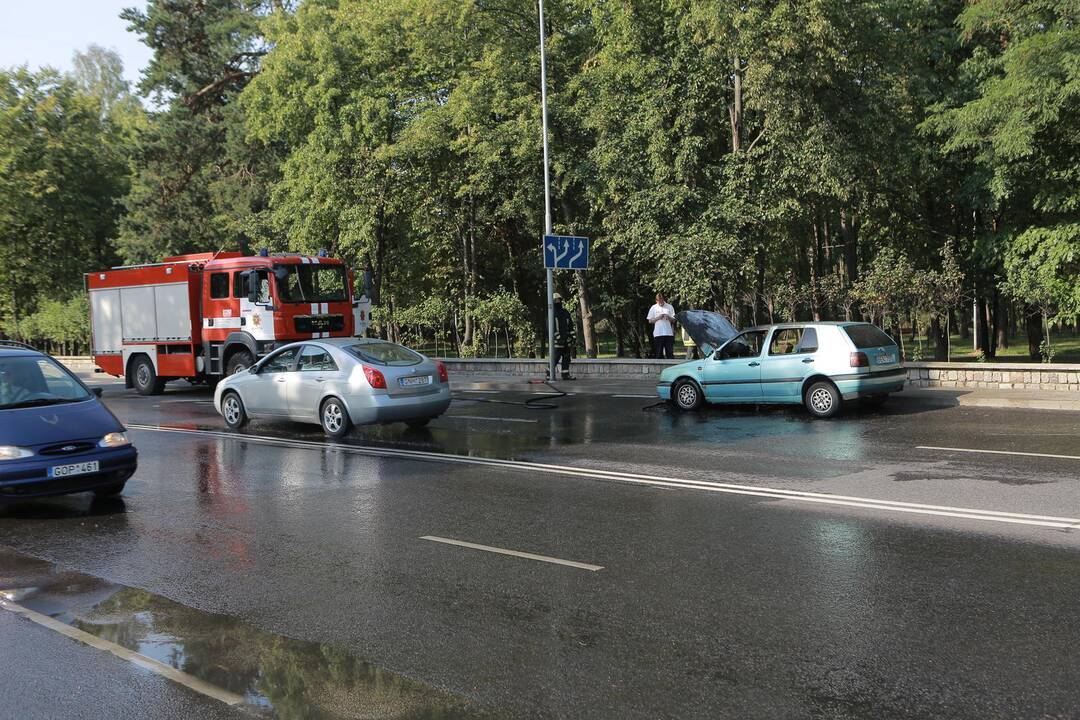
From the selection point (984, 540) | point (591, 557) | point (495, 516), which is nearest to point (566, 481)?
point (495, 516)

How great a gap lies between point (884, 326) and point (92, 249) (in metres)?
42.3

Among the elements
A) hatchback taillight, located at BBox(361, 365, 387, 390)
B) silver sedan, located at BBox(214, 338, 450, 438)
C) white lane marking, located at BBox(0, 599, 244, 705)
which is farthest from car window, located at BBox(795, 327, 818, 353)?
white lane marking, located at BBox(0, 599, 244, 705)

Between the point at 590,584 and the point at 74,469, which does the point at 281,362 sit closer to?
the point at 74,469

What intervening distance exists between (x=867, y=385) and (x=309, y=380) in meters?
8.65

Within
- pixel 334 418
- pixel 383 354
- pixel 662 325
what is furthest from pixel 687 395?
pixel 662 325

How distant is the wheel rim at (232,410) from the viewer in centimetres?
1588

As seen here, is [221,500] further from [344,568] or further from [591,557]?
[591,557]

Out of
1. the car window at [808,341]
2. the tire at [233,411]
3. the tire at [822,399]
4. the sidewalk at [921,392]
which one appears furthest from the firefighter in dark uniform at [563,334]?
the tire at [233,411]

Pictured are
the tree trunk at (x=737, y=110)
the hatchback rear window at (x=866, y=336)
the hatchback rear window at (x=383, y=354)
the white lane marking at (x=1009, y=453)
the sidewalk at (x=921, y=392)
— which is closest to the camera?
the white lane marking at (x=1009, y=453)

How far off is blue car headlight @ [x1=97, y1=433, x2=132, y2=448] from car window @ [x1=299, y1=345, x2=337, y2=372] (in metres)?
5.24

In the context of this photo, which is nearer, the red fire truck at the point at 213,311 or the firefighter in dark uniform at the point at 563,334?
the red fire truck at the point at 213,311

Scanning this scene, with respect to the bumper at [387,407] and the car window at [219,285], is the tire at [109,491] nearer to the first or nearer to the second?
the bumper at [387,407]

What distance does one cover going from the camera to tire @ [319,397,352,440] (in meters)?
14.2

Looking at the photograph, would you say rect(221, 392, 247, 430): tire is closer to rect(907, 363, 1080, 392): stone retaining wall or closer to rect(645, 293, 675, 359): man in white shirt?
rect(645, 293, 675, 359): man in white shirt
